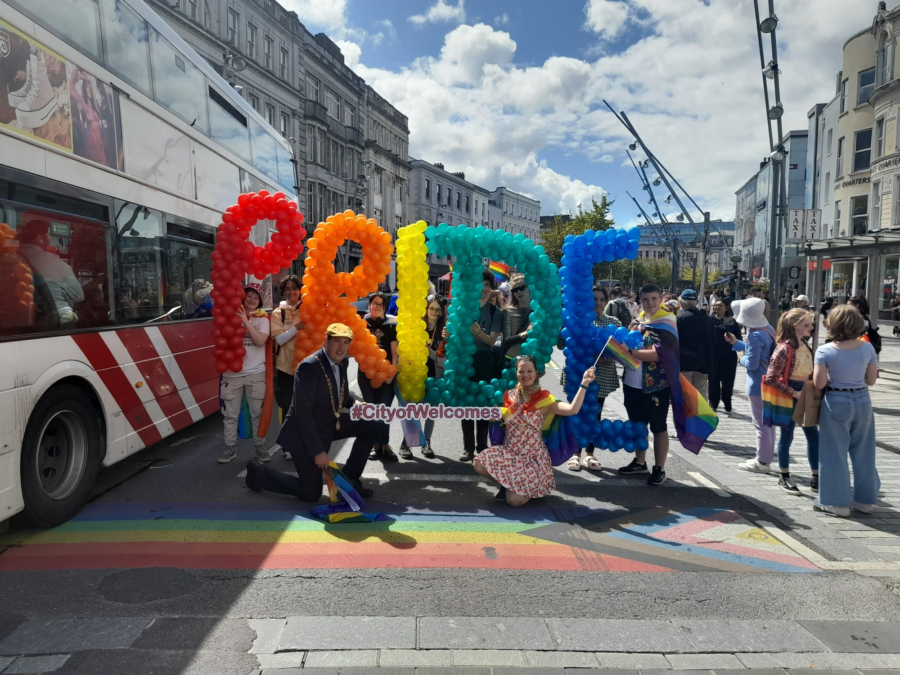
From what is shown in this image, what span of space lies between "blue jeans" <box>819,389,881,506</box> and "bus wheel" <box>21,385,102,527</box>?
248 inches

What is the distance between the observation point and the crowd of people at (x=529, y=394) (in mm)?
5008

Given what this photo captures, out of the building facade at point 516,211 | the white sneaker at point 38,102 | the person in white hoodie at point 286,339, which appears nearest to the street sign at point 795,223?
the person in white hoodie at point 286,339

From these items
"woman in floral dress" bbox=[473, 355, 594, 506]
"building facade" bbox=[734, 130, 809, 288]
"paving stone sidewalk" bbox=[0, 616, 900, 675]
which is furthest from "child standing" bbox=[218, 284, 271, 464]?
"building facade" bbox=[734, 130, 809, 288]

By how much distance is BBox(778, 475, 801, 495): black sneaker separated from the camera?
5.76 metres

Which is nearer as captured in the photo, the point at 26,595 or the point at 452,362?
the point at 26,595

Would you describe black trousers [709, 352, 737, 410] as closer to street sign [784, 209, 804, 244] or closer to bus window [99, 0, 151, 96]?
street sign [784, 209, 804, 244]

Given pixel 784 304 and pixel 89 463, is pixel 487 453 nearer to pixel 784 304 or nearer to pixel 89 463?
pixel 89 463

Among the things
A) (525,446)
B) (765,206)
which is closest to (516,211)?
(765,206)

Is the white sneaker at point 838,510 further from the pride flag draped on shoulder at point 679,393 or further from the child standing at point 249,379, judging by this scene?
the child standing at point 249,379

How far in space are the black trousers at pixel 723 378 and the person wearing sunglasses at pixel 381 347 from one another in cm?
542

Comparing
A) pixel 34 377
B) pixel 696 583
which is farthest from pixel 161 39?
pixel 696 583

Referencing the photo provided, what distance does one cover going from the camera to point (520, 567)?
411 cm

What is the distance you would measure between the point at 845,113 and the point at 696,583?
111 feet

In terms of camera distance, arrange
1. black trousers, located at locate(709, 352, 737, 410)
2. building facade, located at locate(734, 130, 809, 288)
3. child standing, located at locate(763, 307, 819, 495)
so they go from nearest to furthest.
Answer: child standing, located at locate(763, 307, 819, 495) → black trousers, located at locate(709, 352, 737, 410) → building facade, located at locate(734, 130, 809, 288)
